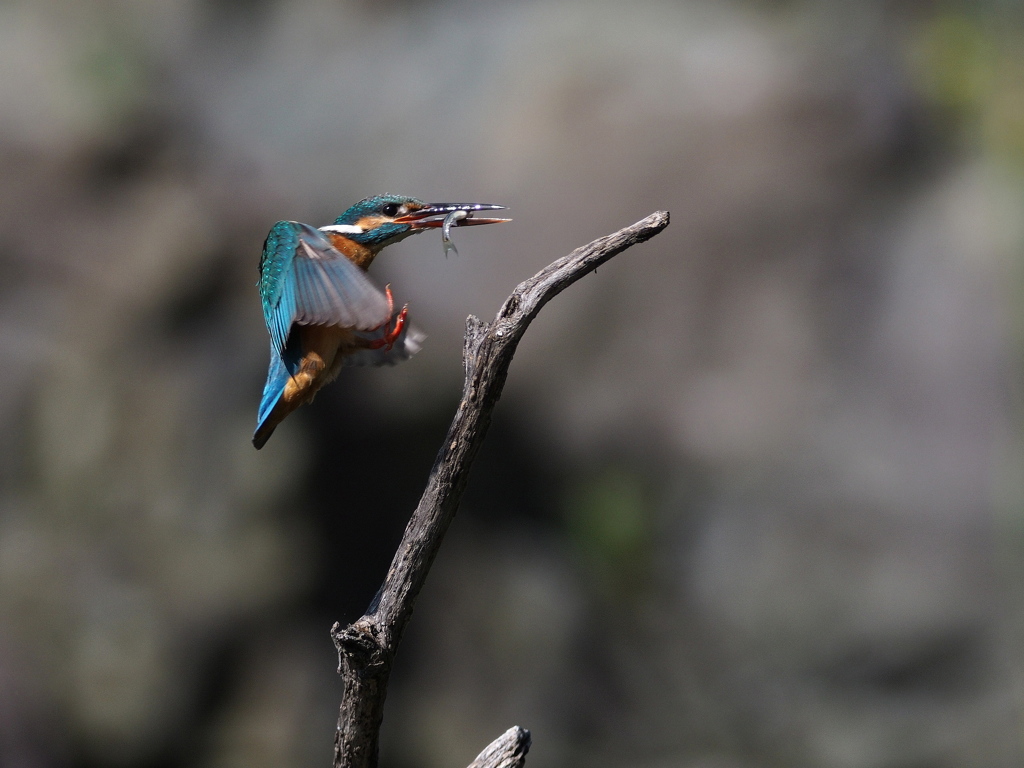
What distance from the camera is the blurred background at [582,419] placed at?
4.06 m

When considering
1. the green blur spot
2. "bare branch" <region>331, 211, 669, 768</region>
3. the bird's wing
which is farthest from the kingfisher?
the green blur spot

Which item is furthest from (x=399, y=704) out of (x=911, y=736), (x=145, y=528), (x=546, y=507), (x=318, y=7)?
(x=318, y=7)

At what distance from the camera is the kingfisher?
200 cm

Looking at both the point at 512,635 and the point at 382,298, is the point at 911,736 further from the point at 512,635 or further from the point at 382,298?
the point at 382,298

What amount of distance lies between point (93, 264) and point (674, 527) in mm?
2885

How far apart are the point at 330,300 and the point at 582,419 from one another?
8.29ft

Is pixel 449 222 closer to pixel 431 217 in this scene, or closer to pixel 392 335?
pixel 431 217

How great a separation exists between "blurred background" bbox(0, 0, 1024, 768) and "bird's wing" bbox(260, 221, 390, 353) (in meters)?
2.09

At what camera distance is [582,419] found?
4410mm

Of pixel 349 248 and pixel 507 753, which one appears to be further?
pixel 349 248

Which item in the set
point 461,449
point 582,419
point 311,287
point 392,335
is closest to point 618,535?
point 582,419

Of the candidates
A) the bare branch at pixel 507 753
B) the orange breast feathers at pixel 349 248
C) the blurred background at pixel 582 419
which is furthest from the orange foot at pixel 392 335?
the blurred background at pixel 582 419

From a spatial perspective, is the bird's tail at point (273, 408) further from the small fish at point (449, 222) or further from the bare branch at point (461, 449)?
the bare branch at point (461, 449)

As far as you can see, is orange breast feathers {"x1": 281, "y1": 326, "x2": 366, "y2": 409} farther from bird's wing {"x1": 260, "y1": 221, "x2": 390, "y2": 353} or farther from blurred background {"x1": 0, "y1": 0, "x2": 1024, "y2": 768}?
blurred background {"x1": 0, "y1": 0, "x2": 1024, "y2": 768}
